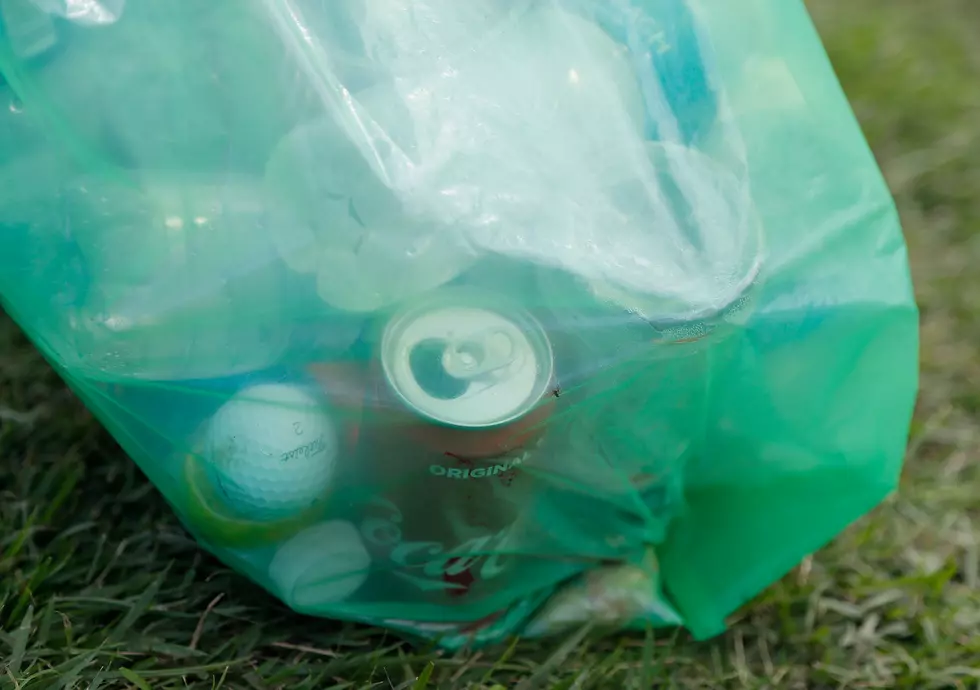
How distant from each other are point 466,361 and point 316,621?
336mm

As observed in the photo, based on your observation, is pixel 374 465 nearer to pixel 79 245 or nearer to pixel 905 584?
pixel 79 245

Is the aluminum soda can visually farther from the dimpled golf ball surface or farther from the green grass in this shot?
the green grass

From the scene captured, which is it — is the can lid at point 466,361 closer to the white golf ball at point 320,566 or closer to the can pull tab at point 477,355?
the can pull tab at point 477,355

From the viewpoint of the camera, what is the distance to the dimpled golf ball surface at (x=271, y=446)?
0.71 m

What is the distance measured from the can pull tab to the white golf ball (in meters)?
0.18

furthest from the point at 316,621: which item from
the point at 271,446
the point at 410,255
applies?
the point at 410,255

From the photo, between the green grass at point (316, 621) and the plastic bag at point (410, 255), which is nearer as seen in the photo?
the plastic bag at point (410, 255)

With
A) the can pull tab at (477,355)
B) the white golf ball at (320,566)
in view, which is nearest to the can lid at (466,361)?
the can pull tab at (477,355)

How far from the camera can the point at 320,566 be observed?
2.60ft

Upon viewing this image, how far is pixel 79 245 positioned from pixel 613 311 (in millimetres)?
417

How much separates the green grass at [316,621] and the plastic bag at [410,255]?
7 cm

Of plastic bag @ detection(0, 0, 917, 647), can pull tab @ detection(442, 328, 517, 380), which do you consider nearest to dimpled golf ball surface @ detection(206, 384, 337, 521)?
plastic bag @ detection(0, 0, 917, 647)

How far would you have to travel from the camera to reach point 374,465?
74 centimetres

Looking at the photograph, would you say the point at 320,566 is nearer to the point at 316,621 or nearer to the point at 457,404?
the point at 316,621
